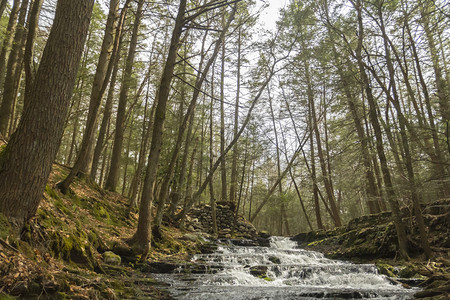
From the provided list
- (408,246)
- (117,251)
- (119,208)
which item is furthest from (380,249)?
(119,208)

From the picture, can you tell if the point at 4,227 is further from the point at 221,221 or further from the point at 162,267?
the point at 221,221

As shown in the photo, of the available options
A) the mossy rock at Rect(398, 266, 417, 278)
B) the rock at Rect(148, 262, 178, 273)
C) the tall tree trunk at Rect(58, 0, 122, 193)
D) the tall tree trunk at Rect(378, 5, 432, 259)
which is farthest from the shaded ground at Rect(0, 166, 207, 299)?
the tall tree trunk at Rect(378, 5, 432, 259)

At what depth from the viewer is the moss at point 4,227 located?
2980 millimetres

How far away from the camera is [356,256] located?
9.61 metres

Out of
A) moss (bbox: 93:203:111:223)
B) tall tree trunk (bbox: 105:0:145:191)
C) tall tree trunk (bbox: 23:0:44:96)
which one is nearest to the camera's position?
tall tree trunk (bbox: 23:0:44:96)

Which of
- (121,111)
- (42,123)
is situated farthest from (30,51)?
(121,111)

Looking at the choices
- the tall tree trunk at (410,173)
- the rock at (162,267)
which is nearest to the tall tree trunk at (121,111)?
the rock at (162,267)

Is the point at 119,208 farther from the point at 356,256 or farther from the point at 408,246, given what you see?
the point at 408,246

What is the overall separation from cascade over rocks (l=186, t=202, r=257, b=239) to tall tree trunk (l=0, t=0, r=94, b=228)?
40.0ft

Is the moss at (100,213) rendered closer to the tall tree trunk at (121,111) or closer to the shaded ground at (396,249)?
the tall tree trunk at (121,111)

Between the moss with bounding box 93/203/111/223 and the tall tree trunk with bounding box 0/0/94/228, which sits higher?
the tall tree trunk with bounding box 0/0/94/228

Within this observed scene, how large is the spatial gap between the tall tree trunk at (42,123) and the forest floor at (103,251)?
0.35m

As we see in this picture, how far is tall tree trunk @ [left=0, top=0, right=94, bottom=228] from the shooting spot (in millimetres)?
3291

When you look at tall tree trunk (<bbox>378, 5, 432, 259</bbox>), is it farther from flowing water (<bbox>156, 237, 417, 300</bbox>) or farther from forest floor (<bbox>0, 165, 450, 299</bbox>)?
flowing water (<bbox>156, 237, 417, 300</bbox>)
